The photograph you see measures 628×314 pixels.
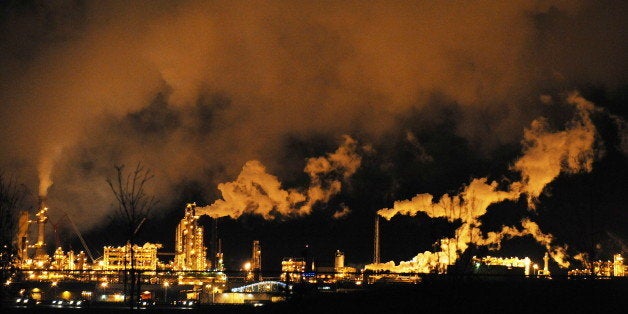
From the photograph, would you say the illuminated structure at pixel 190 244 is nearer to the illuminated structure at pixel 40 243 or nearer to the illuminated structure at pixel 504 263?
the illuminated structure at pixel 40 243

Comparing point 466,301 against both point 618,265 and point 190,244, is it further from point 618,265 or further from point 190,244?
point 190,244

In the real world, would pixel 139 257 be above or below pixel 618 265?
below

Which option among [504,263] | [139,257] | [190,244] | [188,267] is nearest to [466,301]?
[504,263]

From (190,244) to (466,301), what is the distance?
2672 inches

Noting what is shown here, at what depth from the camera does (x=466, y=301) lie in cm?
2219

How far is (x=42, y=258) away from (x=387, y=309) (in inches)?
2741

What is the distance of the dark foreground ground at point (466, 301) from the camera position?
70.6ft

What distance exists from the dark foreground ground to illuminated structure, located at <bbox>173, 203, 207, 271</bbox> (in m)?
58.0

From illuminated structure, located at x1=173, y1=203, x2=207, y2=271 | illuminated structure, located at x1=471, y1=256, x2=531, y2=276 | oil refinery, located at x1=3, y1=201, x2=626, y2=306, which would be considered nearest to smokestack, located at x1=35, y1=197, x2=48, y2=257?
oil refinery, located at x1=3, y1=201, x2=626, y2=306

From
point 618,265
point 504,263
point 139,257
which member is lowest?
point 139,257

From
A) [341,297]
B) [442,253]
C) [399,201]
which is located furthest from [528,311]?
[399,201]

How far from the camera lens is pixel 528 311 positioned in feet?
69.8

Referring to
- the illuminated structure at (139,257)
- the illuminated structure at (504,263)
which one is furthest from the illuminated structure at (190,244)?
the illuminated structure at (504,263)

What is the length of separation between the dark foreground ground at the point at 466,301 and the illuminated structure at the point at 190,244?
190 ft
